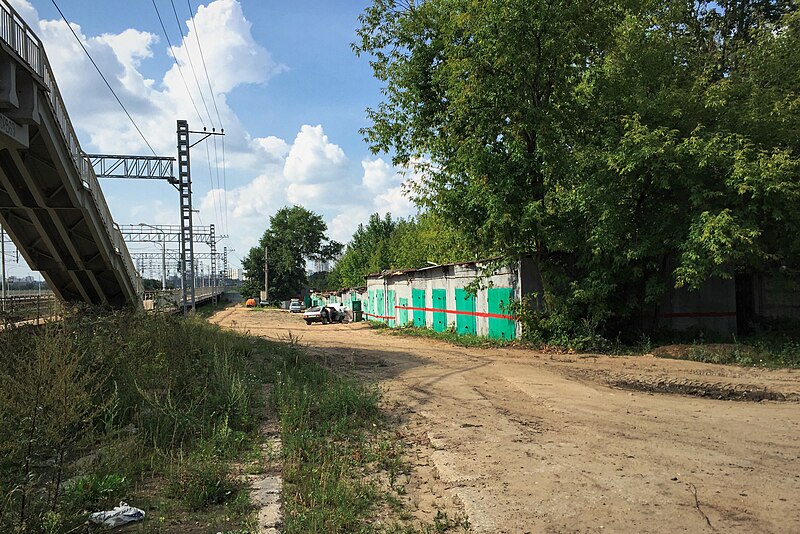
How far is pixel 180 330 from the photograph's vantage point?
12375 millimetres

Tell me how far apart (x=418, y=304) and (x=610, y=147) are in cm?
1616

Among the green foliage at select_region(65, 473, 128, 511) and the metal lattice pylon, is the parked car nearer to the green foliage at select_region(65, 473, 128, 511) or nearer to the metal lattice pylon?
the metal lattice pylon

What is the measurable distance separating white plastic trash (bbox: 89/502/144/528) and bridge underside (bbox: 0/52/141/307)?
32.4 ft

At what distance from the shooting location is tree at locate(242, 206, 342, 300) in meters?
94.2

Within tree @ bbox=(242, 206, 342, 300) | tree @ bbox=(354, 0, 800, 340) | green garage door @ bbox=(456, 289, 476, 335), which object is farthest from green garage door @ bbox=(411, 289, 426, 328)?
tree @ bbox=(242, 206, 342, 300)

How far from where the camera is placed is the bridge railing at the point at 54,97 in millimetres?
11352

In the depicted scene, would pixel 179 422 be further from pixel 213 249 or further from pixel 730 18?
pixel 213 249

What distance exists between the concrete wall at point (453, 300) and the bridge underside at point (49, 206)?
1300cm

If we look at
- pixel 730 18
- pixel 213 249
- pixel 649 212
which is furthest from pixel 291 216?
pixel 649 212

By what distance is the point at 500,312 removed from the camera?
20.8 meters

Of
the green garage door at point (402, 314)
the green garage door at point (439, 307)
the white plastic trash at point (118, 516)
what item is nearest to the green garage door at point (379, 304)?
the green garage door at point (402, 314)

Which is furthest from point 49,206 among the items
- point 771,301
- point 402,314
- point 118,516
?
point 771,301

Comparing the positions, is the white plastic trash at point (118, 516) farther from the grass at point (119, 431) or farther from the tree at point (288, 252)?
the tree at point (288, 252)

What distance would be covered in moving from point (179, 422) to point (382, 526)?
363 centimetres
